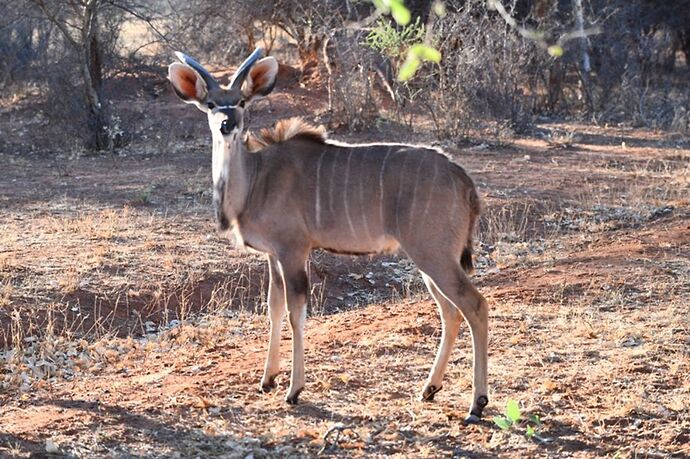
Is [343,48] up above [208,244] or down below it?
above

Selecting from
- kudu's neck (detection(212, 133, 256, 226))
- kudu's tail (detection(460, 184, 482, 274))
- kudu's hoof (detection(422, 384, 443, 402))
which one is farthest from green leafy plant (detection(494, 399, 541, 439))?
kudu's neck (detection(212, 133, 256, 226))

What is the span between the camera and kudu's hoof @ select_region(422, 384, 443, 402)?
505 centimetres

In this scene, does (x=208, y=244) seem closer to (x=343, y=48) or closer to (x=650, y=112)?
(x=343, y=48)

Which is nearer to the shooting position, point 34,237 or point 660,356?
point 660,356

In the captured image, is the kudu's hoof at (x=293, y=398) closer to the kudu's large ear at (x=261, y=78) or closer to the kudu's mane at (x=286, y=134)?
the kudu's mane at (x=286, y=134)

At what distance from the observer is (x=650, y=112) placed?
57.5 ft

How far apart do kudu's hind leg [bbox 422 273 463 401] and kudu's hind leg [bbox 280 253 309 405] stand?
0.57m

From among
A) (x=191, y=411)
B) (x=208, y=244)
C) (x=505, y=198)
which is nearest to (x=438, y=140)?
(x=505, y=198)

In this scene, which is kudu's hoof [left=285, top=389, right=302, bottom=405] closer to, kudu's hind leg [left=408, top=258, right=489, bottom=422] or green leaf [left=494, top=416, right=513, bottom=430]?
kudu's hind leg [left=408, top=258, right=489, bottom=422]

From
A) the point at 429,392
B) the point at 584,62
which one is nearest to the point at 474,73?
the point at 584,62

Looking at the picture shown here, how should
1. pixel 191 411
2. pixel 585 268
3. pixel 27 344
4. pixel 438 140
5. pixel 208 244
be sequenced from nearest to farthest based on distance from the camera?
1. pixel 191 411
2. pixel 27 344
3. pixel 585 268
4. pixel 208 244
5. pixel 438 140

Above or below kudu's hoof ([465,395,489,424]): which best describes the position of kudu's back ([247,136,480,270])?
above

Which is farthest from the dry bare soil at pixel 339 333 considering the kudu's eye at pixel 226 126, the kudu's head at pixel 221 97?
the kudu's eye at pixel 226 126

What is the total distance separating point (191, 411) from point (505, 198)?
617 centimetres
